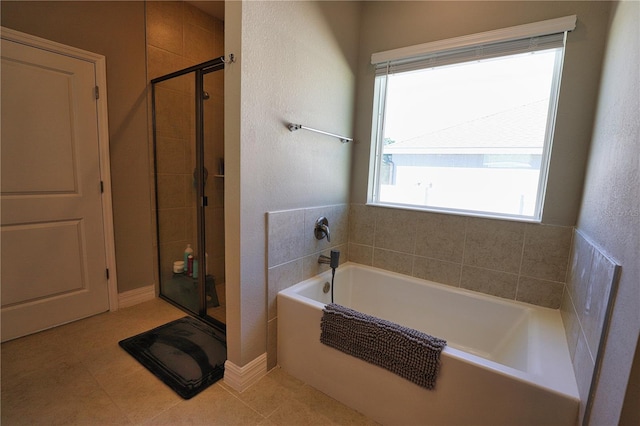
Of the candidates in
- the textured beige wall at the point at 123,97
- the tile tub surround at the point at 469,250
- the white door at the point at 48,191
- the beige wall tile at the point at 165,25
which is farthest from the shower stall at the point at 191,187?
the tile tub surround at the point at 469,250

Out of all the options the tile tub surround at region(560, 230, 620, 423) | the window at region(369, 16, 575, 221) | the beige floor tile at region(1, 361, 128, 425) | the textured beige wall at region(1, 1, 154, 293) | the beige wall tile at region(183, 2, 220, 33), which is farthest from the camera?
the beige wall tile at region(183, 2, 220, 33)

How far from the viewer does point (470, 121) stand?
1.90 metres

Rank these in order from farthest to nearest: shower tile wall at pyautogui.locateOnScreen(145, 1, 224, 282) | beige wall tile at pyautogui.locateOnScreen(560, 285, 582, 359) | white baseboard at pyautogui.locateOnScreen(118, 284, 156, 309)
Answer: white baseboard at pyautogui.locateOnScreen(118, 284, 156, 309)
shower tile wall at pyautogui.locateOnScreen(145, 1, 224, 282)
beige wall tile at pyautogui.locateOnScreen(560, 285, 582, 359)

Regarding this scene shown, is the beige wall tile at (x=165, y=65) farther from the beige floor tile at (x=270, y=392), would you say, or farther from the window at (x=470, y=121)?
the beige floor tile at (x=270, y=392)

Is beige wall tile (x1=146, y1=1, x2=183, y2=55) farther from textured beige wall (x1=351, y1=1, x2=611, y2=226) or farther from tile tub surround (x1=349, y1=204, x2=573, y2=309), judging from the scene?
tile tub surround (x1=349, y1=204, x2=573, y2=309)

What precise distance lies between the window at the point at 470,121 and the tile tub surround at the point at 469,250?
0.11m

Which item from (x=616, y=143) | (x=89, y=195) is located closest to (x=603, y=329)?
(x=616, y=143)

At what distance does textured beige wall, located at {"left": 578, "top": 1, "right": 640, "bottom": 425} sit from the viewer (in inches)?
27.6

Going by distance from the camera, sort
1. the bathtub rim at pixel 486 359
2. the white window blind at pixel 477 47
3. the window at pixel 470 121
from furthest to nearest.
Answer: the window at pixel 470 121 → the white window blind at pixel 477 47 → the bathtub rim at pixel 486 359

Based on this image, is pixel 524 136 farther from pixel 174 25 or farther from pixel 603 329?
pixel 174 25

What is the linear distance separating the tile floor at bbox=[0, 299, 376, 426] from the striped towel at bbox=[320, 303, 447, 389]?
348mm

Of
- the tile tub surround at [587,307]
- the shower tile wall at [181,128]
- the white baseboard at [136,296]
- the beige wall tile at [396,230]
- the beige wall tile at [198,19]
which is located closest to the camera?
the tile tub surround at [587,307]

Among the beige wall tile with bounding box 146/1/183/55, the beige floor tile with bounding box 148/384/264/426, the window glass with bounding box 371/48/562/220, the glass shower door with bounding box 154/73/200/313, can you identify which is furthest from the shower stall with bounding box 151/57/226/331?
the window glass with bounding box 371/48/562/220

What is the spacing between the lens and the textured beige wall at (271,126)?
1.40m
